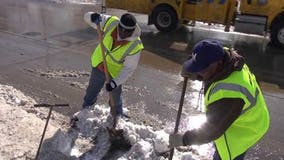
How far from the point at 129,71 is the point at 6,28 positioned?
728 cm

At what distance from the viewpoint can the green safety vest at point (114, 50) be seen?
17.3 feet

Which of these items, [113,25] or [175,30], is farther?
[175,30]

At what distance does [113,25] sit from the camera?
5.36 metres

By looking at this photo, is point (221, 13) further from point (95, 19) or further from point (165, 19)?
point (95, 19)

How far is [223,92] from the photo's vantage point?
3078 millimetres

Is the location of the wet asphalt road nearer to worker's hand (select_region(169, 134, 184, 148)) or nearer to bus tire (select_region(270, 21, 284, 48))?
bus tire (select_region(270, 21, 284, 48))

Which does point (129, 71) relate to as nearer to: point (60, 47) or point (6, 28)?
Answer: point (60, 47)

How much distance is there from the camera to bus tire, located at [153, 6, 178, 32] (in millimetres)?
12141

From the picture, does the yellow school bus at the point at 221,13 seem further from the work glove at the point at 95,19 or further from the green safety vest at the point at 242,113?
the green safety vest at the point at 242,113

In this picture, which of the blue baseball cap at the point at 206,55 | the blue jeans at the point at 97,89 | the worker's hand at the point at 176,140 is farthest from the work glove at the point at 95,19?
the blue baseball cap at the point at 206,55

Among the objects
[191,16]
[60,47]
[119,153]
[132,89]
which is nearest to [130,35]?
[119,153]

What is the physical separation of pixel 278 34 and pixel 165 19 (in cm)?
341

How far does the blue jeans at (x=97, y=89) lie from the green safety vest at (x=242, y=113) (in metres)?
2.54

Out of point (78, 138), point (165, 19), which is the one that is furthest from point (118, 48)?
point (165, 19)
